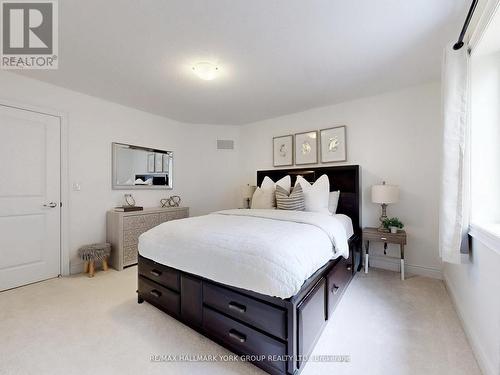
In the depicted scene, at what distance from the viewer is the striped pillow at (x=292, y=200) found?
2.84 meters

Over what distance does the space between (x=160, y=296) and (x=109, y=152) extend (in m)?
2.38

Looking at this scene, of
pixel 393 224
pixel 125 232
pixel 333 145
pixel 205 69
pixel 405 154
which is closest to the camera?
pixel 205 69

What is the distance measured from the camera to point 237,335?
1.45 m

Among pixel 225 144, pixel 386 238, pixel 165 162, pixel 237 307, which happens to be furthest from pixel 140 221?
pixel 386 238

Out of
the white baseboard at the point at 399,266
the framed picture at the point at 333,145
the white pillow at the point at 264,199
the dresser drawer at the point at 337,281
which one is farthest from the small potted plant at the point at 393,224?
the white pillow at the point at 264,199

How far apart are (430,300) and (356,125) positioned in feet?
7.44

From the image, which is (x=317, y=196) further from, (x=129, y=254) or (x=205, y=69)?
(x=129, y=254)

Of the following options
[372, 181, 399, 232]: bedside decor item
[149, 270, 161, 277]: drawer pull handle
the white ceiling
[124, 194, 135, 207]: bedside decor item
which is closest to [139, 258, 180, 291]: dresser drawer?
[149, 270, 161, 277]: drawer pull handle

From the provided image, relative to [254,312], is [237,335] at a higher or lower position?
lower

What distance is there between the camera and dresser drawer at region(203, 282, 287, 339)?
129 cm

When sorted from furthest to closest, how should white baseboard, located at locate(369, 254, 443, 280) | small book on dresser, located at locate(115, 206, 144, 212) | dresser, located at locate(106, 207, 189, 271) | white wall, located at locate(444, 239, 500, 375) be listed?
small book on dresser, located at locate(115, 206, 144, 212), dresser, located at locate(106, 207, 189, 271), white baseboard, located at locate(369, 254, 443, 280), white wall, located at locate(444, 239, 500, 375)

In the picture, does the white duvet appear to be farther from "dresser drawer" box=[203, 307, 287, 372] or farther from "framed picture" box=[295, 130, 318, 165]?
"framed picture" box=[295, 130, 318, 165]

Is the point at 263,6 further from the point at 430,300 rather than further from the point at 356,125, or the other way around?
the point at 430,300

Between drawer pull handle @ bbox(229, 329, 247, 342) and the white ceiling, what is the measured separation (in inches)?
87.2
